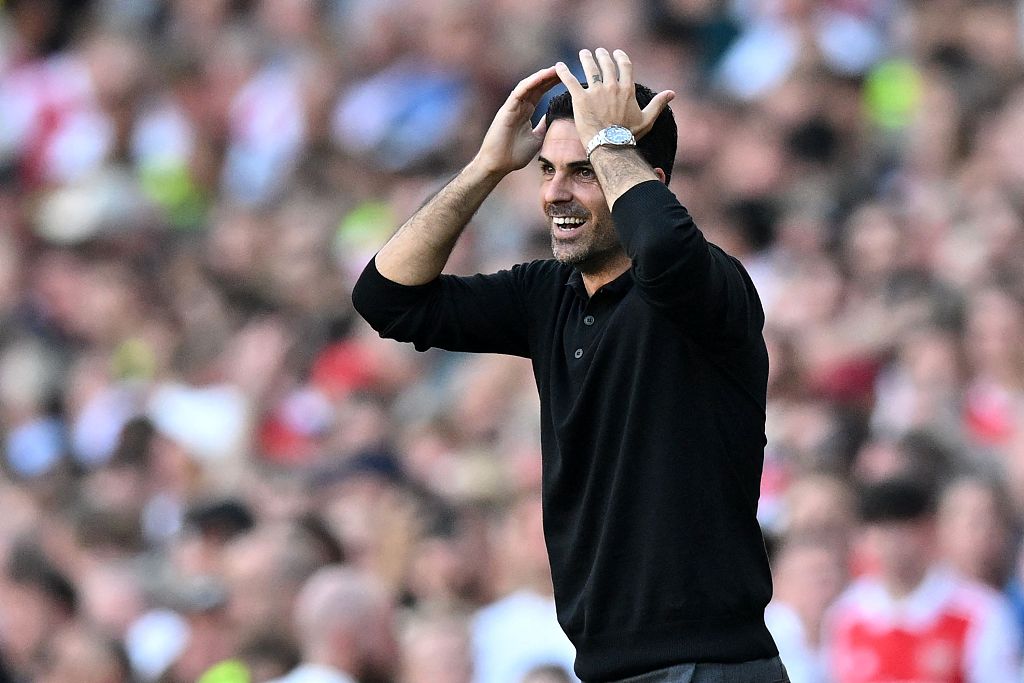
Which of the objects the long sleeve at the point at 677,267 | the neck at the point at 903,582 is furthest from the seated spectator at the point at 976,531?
the long sleeve at the point at 677,267

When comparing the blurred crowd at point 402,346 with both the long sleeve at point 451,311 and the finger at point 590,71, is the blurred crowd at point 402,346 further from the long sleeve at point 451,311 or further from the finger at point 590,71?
the finger at point 590,71

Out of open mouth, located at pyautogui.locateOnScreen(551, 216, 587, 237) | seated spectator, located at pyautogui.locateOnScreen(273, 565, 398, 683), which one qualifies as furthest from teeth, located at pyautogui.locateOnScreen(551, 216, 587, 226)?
seated spectator, located at pyautogui.locateOnScreen(273, 565, 398, 683)

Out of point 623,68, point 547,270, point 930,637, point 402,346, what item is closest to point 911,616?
point 930,637

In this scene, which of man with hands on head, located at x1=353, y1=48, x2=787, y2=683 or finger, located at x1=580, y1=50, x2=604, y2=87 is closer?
man with hands on head, located at x1=353, y1=48, x2=787, y2=683

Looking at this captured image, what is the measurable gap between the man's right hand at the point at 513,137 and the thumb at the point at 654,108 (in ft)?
0.81

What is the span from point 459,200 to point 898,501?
294 cm

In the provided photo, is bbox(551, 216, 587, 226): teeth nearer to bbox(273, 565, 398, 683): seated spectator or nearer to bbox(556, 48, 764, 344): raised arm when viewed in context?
bbox(556, 48, 764, 344): raised arm

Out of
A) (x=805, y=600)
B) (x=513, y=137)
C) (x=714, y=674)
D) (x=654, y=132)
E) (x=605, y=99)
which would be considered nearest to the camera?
(x=714, y=674)

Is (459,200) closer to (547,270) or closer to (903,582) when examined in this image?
(547,270)

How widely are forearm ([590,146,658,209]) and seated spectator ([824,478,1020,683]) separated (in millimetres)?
3098

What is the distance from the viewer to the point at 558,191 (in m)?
4.11

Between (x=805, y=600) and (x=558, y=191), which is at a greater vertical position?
(x=558, y=191)

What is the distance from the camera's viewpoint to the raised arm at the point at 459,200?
14.1 feet

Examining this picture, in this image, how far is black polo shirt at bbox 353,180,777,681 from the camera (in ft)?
12.6
